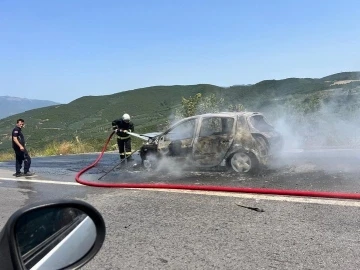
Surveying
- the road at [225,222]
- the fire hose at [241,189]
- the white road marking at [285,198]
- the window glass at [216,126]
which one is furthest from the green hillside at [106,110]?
the white road marking at [285,198]

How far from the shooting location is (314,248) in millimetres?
3971

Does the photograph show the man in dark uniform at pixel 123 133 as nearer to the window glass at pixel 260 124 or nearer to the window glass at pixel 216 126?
the window glass at pixel 216 126

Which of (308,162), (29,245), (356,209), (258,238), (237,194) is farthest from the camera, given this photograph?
(308,162)

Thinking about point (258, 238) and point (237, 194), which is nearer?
point (258, 238)

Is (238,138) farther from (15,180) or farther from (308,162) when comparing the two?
(15,180)

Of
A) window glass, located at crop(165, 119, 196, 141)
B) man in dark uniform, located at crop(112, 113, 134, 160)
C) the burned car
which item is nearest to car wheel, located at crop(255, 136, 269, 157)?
the burned car

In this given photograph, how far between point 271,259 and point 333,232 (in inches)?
44.1

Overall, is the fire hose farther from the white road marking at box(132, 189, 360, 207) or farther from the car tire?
the car tire

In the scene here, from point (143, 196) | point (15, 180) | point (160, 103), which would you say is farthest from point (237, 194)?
point (160, 103)

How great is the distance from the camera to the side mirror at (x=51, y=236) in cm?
146

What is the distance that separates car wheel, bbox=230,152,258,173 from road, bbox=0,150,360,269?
0.28m

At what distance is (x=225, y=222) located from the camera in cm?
504

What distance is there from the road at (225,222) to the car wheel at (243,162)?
0.90ft

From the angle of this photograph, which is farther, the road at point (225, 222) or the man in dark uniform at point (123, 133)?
the man in dark uniform at point (123, 133)
